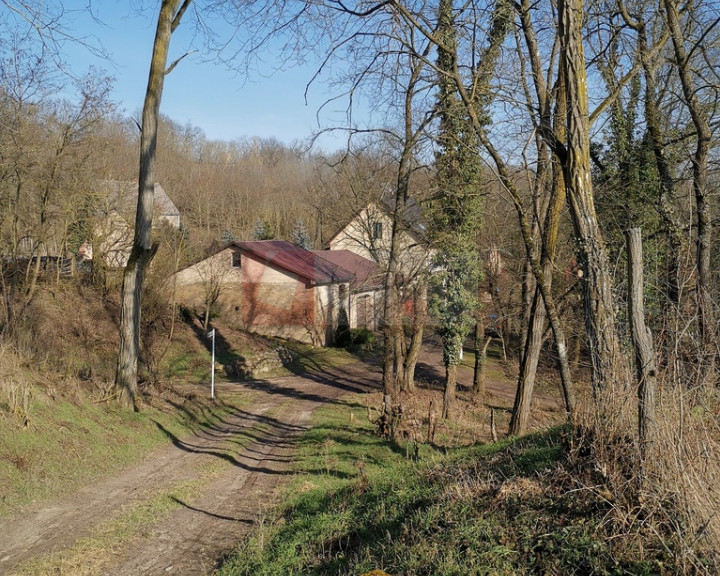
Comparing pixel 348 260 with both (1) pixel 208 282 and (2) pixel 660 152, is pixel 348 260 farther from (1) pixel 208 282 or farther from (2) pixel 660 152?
(2) pixel 660 152

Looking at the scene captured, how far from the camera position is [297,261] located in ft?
120

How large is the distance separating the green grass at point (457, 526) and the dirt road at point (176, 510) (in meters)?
0.78

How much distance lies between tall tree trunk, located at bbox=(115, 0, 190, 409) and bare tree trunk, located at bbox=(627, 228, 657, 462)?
1089 centimetres

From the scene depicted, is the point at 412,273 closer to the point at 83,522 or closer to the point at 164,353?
the point at 164,353

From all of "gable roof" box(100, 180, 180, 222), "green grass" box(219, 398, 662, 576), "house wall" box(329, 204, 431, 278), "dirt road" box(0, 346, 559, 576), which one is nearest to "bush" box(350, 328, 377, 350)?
"house wall" box(329, 204, 431, 278)

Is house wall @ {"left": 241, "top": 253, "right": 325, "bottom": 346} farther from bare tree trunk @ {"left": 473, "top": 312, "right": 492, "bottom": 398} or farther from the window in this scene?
bare tree trunk @ {"left": 473, "top": 312, "right": 492, "bottom": 398}

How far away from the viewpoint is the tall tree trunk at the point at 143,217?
1340 centimetres

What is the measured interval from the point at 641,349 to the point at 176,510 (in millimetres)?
6783

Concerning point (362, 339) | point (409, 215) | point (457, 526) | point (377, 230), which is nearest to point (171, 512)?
Answer: point (457, 526)

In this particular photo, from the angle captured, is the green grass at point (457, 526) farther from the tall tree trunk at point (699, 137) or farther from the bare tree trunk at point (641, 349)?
the tall tree trunk at point (699, 137)

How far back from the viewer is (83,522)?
25.6ft

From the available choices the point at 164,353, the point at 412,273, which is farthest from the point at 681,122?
the point at 164,353

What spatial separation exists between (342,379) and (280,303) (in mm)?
9872

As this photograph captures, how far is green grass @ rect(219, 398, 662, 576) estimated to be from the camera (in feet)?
14.0
